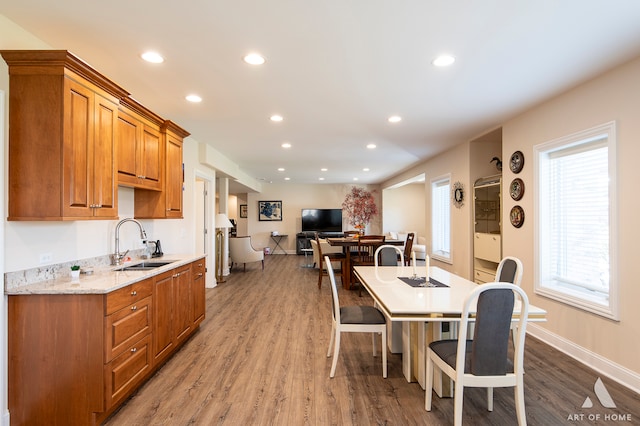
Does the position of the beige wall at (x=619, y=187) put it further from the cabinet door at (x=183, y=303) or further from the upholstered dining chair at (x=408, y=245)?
the cabinet door at (x=183, y=303)

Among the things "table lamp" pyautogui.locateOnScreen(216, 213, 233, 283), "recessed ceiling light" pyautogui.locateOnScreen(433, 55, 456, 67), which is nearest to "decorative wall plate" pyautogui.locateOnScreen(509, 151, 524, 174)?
"recessed ceiling light" pyautogui.locateOnScreen(433, 55, 456, 67)

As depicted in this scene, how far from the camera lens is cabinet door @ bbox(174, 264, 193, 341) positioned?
3.24 m

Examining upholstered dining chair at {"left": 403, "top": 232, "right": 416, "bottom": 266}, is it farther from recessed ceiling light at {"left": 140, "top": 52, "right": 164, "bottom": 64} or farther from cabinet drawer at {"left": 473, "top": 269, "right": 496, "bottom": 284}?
recessed ceiling light at {"left": 140, "top": 52, "right": 164, "bottom": 64}

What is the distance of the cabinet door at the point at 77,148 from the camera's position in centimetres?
212

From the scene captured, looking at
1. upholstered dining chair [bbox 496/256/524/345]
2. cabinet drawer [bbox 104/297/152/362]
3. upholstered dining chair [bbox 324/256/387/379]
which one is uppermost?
upholstered dining chair [bbox 496/256/524/345]

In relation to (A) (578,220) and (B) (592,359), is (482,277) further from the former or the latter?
(B) (592,359)

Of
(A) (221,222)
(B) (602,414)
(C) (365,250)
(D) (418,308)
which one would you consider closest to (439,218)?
(C) (365,250)

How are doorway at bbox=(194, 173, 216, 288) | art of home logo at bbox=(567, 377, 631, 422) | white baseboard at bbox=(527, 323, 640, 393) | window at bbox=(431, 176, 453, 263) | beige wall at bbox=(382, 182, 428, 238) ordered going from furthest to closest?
1. beige wall at bbox=(382, 182, 428, 238)
2. window at bbox=(431, 176, 453, 263)
3. doorway at bbox=(194, 173, 216, 288)
4. white baseboard at bbox=(527, 323, 640, 393)
5. art of home logo at bbox=(567, 377, 631, 422)

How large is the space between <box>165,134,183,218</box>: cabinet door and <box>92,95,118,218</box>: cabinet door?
108cm

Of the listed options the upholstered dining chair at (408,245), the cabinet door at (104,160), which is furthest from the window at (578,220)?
the cabinet door at (104,160)

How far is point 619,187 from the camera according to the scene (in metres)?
2.73

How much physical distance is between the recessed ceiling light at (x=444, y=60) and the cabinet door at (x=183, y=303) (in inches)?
117

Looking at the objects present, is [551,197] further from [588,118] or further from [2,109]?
[2,109]

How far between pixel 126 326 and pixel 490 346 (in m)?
2.37
